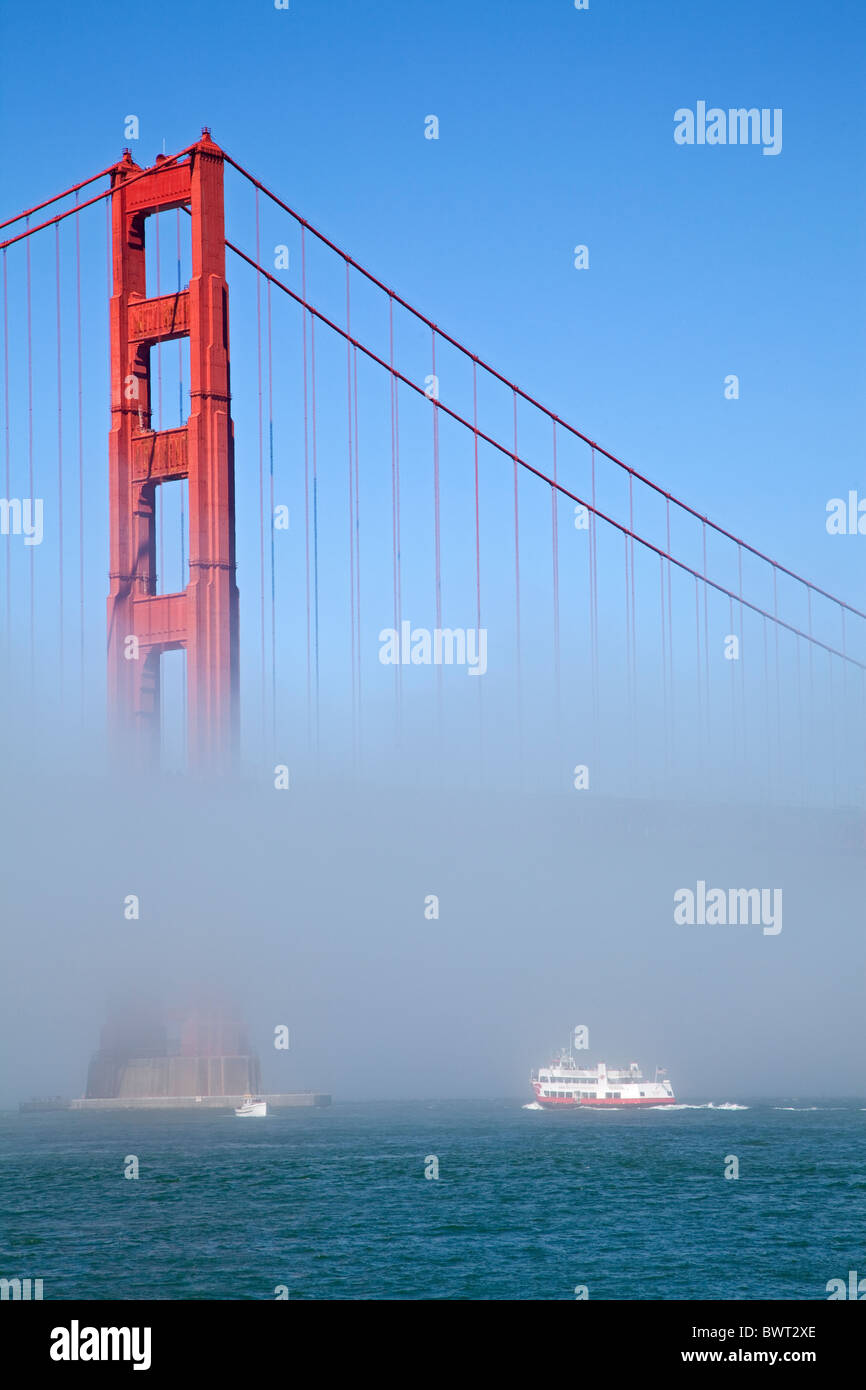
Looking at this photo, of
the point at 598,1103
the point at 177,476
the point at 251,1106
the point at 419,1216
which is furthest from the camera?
the point at 598,1103

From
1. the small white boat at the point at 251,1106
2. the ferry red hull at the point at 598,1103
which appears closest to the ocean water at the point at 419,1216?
the small white boat at the point at 251,1106

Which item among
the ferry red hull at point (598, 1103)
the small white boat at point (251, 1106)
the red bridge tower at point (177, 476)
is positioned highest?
the red bridge tower at point (177, 476)

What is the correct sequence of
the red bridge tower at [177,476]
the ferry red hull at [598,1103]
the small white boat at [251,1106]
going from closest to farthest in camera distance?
1. the red bridge tower at [177,476]
2. the small white boat at [251,1106]
3. the ferry red hull at [598,1103]

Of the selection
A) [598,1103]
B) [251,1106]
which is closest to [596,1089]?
[598,1103]

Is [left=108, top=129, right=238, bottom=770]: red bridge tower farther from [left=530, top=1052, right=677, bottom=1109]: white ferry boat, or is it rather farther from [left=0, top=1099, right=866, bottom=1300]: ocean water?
[left=530, top=1052, right=677, bottom=1109]: white ferry boat

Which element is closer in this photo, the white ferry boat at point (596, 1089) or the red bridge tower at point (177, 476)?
the red bridge tower at point (177, 476)

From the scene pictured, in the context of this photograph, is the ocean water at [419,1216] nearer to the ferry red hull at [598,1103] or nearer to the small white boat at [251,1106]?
the small white boat at [251,1106]

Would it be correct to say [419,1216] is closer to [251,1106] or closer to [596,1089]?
[251,1106]
